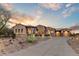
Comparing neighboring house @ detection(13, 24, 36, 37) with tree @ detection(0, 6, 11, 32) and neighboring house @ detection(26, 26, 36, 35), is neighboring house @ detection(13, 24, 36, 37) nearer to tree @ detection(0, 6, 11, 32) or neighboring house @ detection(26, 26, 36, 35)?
neighboring house @ detection(26, 26, 36, 35)

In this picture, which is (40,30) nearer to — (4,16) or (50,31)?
(50,31)

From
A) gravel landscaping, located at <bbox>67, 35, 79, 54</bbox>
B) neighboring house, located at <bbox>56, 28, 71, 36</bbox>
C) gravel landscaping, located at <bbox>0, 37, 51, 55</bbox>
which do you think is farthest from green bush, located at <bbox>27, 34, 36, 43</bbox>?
gravel landscaping, located at <bbox>67, 35, 79, 54</bbox>

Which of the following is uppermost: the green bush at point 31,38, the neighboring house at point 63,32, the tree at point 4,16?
the tree at point 4,16

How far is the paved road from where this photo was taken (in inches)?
68.8

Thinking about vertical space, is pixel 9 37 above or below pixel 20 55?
above

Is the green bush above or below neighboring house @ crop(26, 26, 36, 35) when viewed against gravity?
below

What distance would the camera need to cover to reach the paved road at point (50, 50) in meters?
1.75

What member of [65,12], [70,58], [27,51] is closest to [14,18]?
[27,51]

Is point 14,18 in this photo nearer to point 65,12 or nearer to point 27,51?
point 27,51

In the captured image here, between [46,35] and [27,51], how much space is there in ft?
0.84

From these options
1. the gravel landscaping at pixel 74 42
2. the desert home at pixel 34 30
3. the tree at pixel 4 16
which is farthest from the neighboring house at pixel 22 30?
the gravel landscaping at pixel 74 42

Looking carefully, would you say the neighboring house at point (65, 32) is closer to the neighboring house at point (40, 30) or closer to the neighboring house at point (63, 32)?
the neighboring house at point (63, 32)

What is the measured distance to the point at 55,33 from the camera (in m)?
1.84

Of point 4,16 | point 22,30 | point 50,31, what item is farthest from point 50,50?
point 4,16
